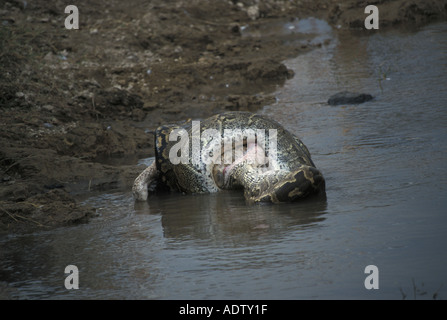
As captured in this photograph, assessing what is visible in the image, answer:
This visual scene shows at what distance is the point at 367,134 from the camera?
783 cm

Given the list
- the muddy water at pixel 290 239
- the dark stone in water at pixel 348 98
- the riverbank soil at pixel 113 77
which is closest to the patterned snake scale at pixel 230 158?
the muddy water at pixel 290 239

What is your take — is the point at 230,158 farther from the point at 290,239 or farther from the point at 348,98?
the point at 348,98

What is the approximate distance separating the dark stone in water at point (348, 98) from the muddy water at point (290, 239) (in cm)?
129

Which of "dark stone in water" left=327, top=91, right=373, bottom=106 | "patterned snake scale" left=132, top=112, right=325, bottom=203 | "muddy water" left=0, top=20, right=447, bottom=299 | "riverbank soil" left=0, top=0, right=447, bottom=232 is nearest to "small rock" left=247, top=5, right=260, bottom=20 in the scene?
"riverbank soil" left=0, top=0, right=447, bottom=232

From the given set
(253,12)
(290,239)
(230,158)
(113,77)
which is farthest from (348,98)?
(253,12)

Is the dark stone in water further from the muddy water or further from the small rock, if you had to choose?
the small rock

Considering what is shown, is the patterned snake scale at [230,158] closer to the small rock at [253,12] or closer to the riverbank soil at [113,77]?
the riverbank soil at [113,77]

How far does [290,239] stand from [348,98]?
5.49m

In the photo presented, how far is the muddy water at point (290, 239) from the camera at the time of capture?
3.92 meters

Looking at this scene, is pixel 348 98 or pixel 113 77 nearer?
pixel 348 98

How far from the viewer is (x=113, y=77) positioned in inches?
488

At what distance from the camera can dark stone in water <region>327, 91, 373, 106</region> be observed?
31.9ft

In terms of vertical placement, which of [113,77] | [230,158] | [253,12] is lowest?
[230,158]

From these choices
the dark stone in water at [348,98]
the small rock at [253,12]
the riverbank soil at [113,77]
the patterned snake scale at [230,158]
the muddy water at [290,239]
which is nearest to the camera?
the muddy water at [290,239]
